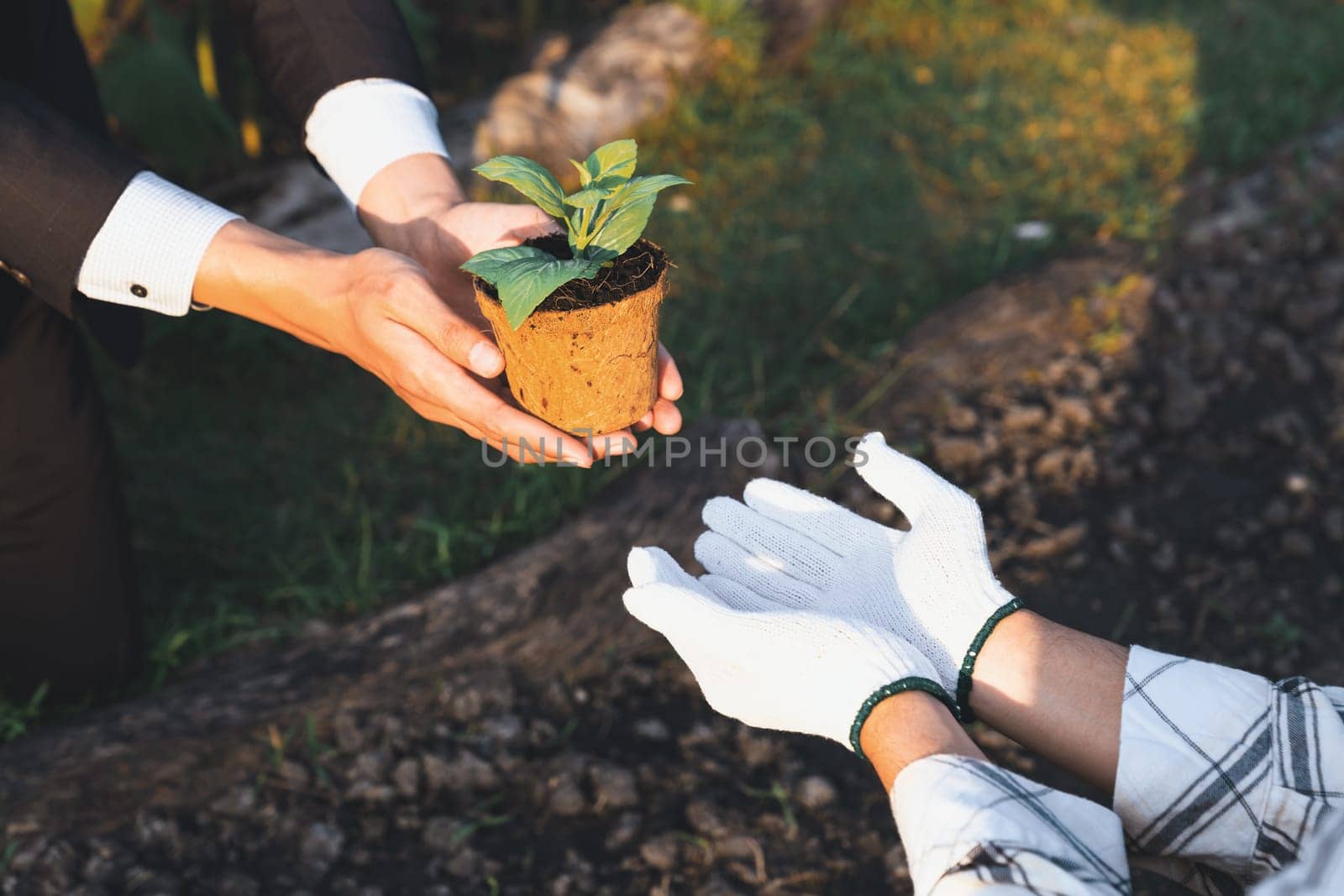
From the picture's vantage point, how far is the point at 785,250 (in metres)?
3.79

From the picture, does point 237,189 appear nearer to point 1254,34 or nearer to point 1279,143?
point 1279,143

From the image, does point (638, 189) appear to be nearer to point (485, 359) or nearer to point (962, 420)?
point (485, 359)

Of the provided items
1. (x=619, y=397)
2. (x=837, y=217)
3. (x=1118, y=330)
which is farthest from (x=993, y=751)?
(x=837, y=217)

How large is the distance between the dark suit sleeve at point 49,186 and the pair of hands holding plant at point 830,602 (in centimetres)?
109

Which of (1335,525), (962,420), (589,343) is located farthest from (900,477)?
(1335,525)

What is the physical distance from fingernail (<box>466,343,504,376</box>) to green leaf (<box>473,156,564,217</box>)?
0.26m

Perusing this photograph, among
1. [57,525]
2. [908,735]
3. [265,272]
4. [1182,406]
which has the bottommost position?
[1182,406]

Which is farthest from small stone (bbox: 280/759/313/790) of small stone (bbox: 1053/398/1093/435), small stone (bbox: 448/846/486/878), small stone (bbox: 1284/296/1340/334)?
small stone (bbox: 1284/296/1340/334)

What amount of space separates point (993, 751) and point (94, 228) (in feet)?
6.48

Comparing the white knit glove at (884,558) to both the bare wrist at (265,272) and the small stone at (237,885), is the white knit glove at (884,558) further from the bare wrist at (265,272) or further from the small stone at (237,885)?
the small stone at (237,885)

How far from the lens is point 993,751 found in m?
2.20

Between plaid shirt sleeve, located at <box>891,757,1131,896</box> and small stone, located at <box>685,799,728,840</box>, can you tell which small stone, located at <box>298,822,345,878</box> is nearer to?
small stone, located at <box>685,799,728,840</box>

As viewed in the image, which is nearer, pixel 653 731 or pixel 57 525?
pixel 653 731

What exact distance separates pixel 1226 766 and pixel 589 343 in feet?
3.76
